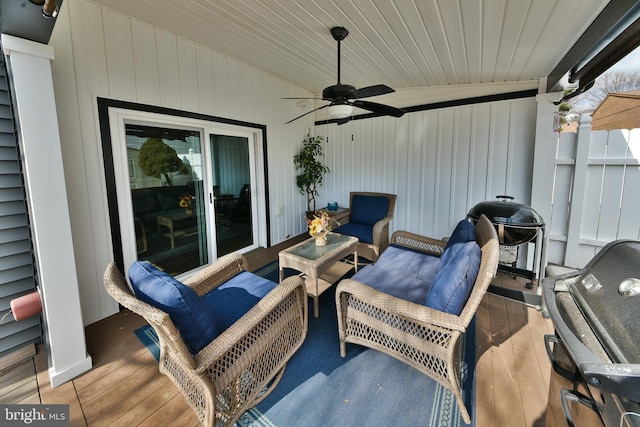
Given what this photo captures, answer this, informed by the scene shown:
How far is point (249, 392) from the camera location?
155 cm

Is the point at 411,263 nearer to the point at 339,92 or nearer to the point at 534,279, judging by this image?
the point at 534,279

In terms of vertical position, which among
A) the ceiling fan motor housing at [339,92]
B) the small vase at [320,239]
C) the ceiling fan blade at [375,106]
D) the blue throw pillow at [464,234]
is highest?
the ceiling fan motor housing at [339,92]

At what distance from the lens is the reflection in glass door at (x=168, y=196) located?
277 cm

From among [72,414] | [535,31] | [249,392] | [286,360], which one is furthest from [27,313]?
[535,31]

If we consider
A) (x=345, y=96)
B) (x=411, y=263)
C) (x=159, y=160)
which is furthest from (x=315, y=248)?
(x=159, y=160)

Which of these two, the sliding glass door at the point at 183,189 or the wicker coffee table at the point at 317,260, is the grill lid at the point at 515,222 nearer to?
the wicker coffee table at the point at 317,260

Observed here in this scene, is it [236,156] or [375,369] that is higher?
[236,156]

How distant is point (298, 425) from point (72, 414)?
1.36 metres

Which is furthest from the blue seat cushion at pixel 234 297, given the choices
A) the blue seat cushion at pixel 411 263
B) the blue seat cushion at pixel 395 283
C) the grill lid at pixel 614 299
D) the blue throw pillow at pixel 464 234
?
the grill lid at pixel 614 299

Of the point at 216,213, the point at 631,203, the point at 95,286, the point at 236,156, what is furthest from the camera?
the point at 236,156

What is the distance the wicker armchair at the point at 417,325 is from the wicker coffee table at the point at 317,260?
59 centimetres

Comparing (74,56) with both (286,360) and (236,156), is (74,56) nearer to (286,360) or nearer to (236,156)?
(236,156)

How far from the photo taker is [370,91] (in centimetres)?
234

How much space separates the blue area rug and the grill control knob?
3.66 feet
